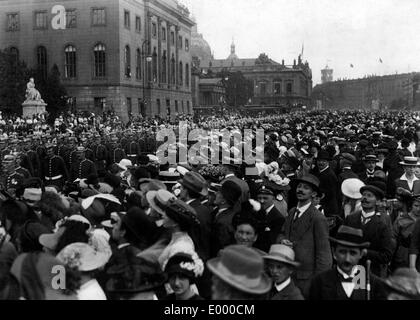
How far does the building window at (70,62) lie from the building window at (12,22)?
592 cm

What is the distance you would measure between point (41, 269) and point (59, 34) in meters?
55.5

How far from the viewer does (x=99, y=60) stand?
56.4 m

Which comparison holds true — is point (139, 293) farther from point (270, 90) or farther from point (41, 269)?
point (270, 90)

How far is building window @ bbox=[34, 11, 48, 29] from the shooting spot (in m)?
57.1

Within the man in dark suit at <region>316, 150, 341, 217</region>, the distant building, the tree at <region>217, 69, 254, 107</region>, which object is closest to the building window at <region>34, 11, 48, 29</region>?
the man in dark suit at <region>316, 150, 341, 217</region>

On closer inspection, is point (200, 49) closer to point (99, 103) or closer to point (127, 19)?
point (127, 19)

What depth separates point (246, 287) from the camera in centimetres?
401

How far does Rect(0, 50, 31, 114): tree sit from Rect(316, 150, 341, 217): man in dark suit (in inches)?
1613

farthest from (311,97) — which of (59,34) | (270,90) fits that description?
(59,34)

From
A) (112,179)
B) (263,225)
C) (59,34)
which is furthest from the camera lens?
(59,34)

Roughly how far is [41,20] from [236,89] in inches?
2260

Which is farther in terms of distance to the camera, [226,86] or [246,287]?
[226,86]

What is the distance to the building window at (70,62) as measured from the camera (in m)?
56.9

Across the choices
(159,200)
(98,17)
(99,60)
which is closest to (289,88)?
(99,60)
